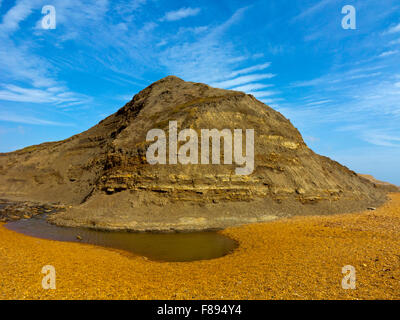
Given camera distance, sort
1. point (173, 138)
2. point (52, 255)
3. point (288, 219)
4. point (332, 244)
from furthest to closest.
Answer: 1. point (173, 138)
2. point (288, 219)
3. point (332, 244)
4. point (52, 255)

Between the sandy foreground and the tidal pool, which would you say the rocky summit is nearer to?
the tidal pool

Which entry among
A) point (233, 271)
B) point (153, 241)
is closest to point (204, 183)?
point (153, 241)

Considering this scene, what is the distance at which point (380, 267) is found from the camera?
323 inches

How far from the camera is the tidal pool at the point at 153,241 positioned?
40.3 feet

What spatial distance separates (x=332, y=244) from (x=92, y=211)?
1714 centimetres

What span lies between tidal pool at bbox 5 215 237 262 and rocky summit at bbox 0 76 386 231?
1112 millimetres

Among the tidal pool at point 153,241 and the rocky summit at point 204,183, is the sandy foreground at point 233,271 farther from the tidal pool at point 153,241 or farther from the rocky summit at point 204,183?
the rocky summit at point 204,183

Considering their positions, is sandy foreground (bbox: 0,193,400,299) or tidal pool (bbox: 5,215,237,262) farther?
tidal pool (bbox: 5,215,237,262)

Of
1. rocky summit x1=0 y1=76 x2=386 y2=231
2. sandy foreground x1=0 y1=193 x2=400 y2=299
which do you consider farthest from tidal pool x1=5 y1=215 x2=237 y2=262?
rocky summit x1=0 y1=76 x2=386 y2=231

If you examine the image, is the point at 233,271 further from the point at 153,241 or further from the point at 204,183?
the point at 204,183

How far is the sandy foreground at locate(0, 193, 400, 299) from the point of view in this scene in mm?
6477

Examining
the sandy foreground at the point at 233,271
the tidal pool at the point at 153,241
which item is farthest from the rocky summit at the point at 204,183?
the sandy foreground at the point at 233,271
